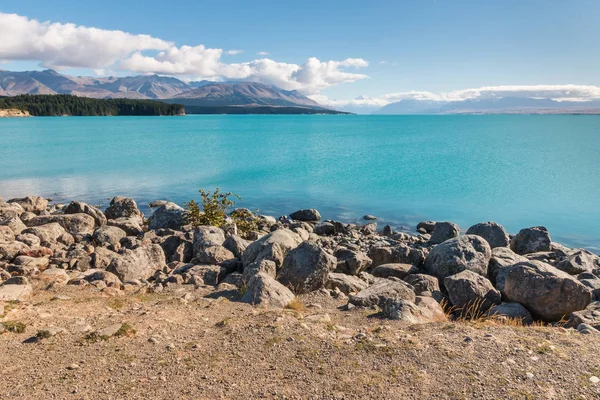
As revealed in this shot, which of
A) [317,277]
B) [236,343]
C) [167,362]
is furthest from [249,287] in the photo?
[167,362]

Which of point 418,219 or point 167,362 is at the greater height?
point 167,362

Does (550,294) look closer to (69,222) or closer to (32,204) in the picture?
(69,222)

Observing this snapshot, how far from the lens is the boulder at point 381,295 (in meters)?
12.0

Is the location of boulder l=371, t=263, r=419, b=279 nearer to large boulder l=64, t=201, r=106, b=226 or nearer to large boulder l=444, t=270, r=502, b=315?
large boulder l=444, t=270, r=502, b=315

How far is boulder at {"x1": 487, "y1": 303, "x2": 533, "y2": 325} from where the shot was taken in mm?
12438

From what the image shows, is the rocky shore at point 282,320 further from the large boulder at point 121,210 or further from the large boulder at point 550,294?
the large boulder at point 121,210

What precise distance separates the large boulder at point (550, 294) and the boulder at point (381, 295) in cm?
339

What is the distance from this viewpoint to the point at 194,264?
653 inches

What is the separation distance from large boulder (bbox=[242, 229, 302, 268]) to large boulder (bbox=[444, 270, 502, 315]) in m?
5.55

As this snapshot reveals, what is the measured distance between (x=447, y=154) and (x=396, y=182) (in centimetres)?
3905

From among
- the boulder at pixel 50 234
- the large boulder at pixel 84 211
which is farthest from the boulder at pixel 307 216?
the boulder at pixel 50 234

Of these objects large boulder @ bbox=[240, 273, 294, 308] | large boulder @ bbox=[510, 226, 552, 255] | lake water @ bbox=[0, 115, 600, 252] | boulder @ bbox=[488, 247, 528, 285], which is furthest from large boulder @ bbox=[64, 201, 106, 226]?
large boulder @ bbox=[510, 226, 552, 255]

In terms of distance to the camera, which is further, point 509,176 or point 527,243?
point 509,176

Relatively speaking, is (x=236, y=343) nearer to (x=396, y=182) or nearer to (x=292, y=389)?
(x=292, y=389)
